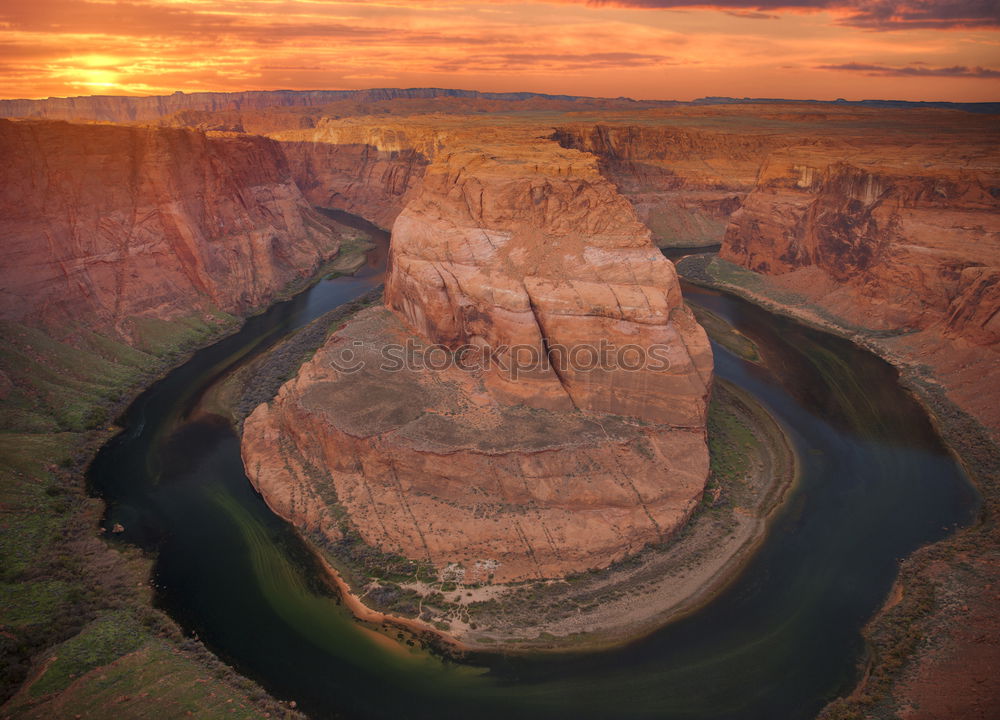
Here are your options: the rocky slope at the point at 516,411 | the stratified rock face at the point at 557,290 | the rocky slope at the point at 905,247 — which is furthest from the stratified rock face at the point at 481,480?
the rocky slope at the point at 905,247

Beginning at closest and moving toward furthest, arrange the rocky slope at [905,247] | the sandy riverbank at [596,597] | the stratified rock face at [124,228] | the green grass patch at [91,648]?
the green grass patch at [91,648]
the sandy riverbank at [596,597]
the stratified rock face at [124,228]
the rocky slope at [905,247]

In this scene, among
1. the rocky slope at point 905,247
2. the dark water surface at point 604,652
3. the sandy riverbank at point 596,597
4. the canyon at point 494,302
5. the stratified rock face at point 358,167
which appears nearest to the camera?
the dark water surface at point 604,652

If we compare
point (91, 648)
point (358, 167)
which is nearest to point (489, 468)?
point (91, 648)

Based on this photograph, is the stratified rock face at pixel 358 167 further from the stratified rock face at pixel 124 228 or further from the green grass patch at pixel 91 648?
the green grass patch at pixel 91 648

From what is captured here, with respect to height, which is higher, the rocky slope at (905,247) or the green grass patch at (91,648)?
the rocky slope at (905,247)

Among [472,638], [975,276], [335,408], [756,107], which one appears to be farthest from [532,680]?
[756,107]

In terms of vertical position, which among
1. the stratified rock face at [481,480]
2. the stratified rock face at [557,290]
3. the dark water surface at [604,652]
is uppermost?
the stratified rock face at [557,290]
